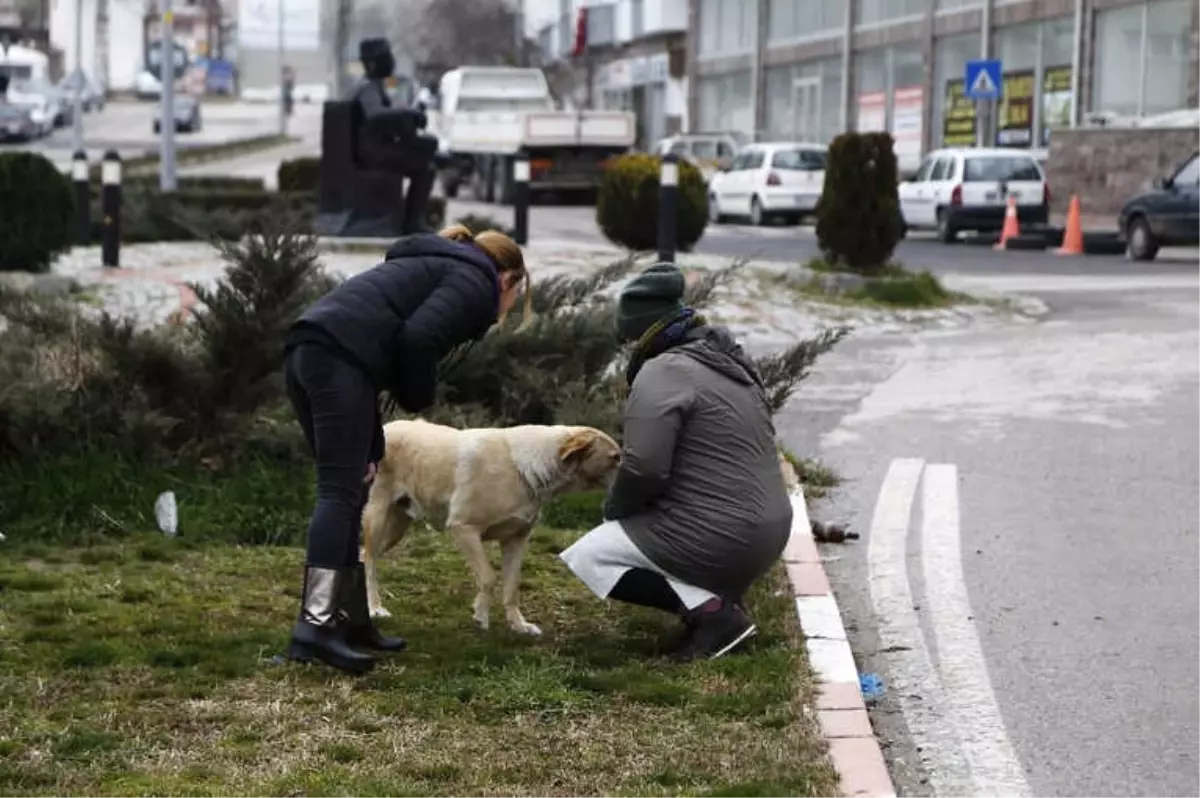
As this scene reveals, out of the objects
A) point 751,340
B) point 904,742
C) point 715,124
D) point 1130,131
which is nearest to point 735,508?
point 904,742

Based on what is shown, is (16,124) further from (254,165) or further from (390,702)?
(390,702)

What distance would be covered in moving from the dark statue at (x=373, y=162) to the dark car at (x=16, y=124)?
46.3 metres

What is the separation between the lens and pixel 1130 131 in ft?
115

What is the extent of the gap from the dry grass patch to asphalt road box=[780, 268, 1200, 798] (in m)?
0.47

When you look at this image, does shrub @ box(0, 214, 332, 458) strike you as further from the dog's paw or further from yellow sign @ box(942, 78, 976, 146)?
yellow sign @ box(942, 78, 976, 146)

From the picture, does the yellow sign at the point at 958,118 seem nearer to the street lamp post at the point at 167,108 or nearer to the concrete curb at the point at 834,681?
the street lamp post at the point at 167,108

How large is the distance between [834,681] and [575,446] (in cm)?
106

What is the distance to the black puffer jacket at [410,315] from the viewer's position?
239 inches

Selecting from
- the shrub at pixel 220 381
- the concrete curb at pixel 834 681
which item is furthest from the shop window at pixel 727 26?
the concrete curb at pixel 834 681

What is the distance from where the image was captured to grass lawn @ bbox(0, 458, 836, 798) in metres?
5.02

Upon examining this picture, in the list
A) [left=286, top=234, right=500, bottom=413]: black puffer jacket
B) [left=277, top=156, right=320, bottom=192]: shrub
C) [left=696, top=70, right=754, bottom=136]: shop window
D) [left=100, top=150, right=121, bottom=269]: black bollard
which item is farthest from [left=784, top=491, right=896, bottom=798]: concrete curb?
[left=696, top=70, right=754, bottom=136]: shop window

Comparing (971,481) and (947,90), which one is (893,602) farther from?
(947,90)

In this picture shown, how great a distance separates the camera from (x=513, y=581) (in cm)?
662

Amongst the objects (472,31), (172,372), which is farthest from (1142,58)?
(472,31)
